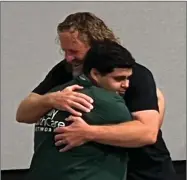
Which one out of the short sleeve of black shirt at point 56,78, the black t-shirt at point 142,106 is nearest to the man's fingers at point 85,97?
the black t-shirt at point 142,106

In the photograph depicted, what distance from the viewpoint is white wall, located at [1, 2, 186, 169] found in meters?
3.26

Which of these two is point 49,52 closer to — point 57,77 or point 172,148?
point 172,148

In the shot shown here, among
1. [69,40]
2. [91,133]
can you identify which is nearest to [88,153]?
[91,133]

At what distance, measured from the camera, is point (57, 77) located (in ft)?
6.16

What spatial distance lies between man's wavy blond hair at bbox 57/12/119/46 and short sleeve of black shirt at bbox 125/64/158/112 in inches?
5.7

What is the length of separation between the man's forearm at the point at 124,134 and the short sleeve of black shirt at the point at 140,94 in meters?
0.08

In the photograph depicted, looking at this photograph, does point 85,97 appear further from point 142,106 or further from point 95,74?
point 142,106

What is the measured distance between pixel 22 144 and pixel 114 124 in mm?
2039

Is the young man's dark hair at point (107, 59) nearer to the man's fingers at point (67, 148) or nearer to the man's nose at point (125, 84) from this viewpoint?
the man's nose at point (125, 84)

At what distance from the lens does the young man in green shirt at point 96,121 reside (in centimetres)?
145

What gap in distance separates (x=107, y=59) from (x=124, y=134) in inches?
8.8

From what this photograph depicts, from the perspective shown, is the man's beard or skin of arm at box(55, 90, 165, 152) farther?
the man's beard

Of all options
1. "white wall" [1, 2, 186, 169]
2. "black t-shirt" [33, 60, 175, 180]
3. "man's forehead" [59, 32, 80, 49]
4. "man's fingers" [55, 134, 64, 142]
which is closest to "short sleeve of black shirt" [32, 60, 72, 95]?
"black t-shirt" [33, 60, 175, 180]

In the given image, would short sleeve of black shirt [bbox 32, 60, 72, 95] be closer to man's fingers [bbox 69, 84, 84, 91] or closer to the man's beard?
the man's beard
